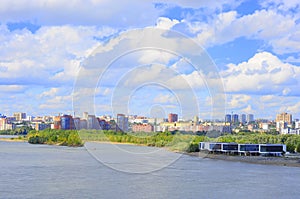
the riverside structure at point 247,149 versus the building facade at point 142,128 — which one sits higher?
the building facade at point 142,128

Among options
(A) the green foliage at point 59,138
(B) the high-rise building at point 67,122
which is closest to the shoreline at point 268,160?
(A) the green foliage at point 59,138

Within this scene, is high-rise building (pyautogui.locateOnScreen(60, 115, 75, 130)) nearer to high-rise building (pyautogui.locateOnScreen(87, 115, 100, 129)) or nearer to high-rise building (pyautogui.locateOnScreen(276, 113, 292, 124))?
high-rise building (pyautogui.locateOnScreen(87, 115, 100, 129))

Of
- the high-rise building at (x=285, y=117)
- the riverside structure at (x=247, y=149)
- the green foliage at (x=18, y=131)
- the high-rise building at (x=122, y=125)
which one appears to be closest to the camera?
the riverside structure at (x=247, y=149)

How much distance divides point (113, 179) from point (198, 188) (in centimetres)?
156

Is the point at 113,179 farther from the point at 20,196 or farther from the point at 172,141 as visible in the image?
the point at 172,141

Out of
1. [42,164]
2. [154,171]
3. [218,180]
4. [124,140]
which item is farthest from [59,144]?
[218,180]

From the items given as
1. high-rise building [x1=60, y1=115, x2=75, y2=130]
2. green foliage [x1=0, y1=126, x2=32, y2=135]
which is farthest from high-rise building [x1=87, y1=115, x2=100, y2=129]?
green foliage [x1=0, y1=126, x2=32, y2=135]

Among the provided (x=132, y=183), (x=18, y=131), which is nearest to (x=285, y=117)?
(x=18, y=131)

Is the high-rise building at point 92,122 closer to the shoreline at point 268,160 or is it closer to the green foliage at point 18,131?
the shoreline at point 268,160

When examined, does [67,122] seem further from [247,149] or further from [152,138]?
[247,149]

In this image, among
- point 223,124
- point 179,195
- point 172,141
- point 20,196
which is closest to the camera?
point 20,196

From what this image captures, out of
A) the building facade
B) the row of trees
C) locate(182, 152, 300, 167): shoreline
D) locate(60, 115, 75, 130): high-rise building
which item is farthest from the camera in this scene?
locate(60, 115, 75, 130): high-rise building

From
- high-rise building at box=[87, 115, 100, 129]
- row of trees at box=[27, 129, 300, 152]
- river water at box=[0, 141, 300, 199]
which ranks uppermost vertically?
high-rise building at box=[87, 115, 100, 129]

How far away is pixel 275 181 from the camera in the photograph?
8211 mm
